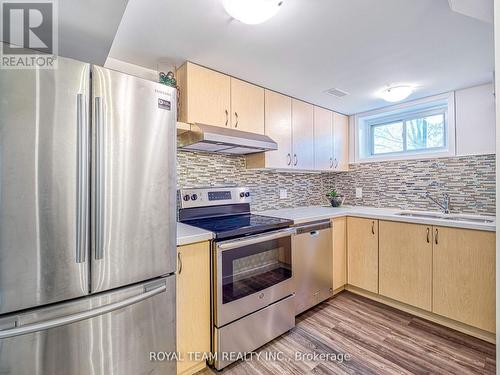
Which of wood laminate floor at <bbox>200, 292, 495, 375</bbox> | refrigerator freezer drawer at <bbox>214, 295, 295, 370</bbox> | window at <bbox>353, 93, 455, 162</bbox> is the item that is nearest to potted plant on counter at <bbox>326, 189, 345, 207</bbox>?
window at <bbox>353, 93, 455, 162</bbox>

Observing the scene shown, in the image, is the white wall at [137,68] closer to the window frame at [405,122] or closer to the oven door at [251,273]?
the oven door at [251,273]

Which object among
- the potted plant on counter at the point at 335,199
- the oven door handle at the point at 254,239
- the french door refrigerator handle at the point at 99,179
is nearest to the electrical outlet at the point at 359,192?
the potted plant on counter at the point at 335,199

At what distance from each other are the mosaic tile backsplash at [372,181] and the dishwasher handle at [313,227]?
62cm

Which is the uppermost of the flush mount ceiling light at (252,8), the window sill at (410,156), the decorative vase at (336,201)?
the flush mount ceiling light at (252,8)

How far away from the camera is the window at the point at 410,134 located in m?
2.58

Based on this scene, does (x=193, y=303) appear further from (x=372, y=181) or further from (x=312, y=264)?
(x=372, y=181)

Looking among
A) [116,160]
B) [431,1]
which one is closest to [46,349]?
[116,160]

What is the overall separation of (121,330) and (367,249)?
7.49 ft

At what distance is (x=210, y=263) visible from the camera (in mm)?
1533

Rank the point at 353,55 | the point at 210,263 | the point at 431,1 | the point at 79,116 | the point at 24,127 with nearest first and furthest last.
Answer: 1. the point at 24,127
2. the point at 79,116
3. the point at 431,1
4. the point at 210,263
5. the point at 353,55

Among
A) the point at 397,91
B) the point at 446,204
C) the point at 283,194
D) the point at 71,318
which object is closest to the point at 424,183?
the point at 446,204

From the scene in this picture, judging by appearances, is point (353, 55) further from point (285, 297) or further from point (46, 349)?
point (46, 349)

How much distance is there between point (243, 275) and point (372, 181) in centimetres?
218

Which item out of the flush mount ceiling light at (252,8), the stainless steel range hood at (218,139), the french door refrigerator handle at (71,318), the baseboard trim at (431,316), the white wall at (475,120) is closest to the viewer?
the french door refrigerator handle at (71,318)
